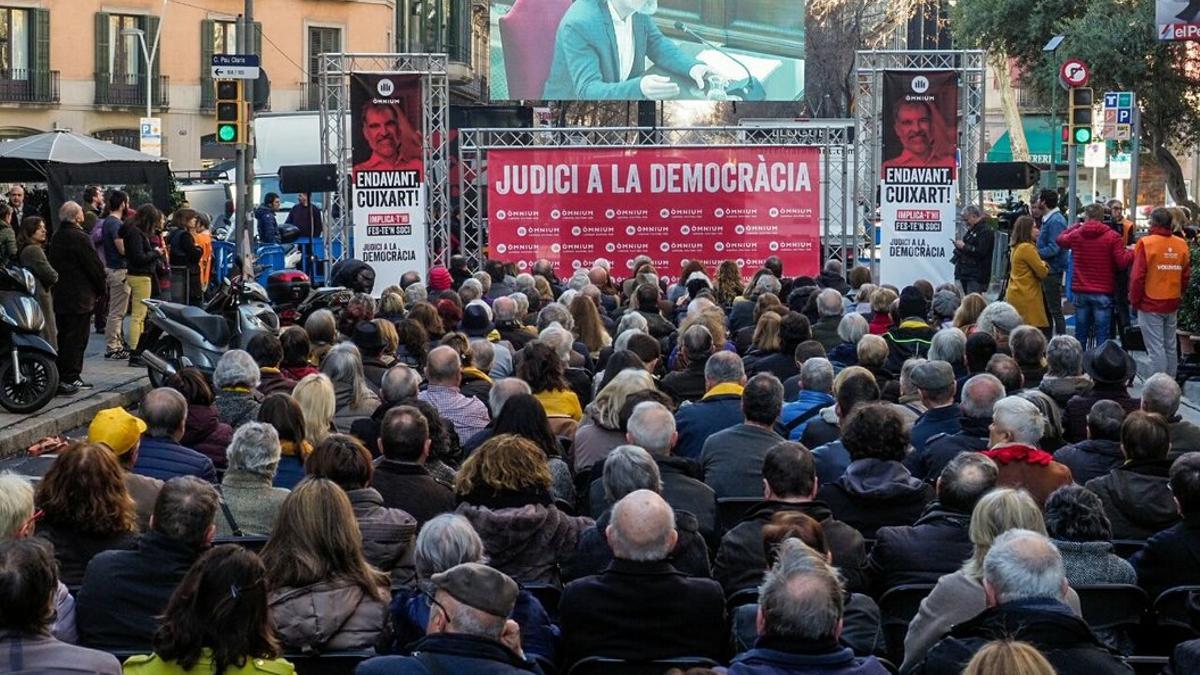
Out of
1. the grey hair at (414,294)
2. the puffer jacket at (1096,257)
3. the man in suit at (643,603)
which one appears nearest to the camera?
the man in suit at (643,603)

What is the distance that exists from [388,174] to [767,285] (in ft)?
23.8

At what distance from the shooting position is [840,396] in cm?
934

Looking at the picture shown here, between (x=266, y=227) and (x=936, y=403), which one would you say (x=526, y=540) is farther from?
(x=266, y=227)

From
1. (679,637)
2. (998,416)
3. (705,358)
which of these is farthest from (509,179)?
(679,637)

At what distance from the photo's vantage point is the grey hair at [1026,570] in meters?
5.22

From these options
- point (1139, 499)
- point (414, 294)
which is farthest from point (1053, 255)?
point (1139, 499)

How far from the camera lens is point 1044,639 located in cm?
515

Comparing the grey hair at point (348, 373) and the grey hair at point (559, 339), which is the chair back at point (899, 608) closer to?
the grey hair at point (348, 373)

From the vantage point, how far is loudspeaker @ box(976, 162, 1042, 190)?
905 inches

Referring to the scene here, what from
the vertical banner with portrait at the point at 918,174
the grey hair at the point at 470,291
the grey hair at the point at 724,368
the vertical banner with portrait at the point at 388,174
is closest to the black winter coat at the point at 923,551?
the grey hair at the point at 724,368

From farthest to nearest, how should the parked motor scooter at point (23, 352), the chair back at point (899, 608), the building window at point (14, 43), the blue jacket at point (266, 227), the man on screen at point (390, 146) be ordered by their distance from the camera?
the building window at point (14, 43) < the blue jacket at point (266, 227) < the man on screen at point (390, 146) < the parked motor scooter at point (23, 352) < the chair back at point (899, 608)

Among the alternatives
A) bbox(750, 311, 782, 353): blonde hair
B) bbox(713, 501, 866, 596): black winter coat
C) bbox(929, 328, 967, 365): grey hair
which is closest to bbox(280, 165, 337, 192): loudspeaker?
bbox(750, 311, 782, 353): blonde hair

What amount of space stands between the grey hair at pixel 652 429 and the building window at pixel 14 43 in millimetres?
45252

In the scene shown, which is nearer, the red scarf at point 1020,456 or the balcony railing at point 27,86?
the red scarf at point 1020,456
